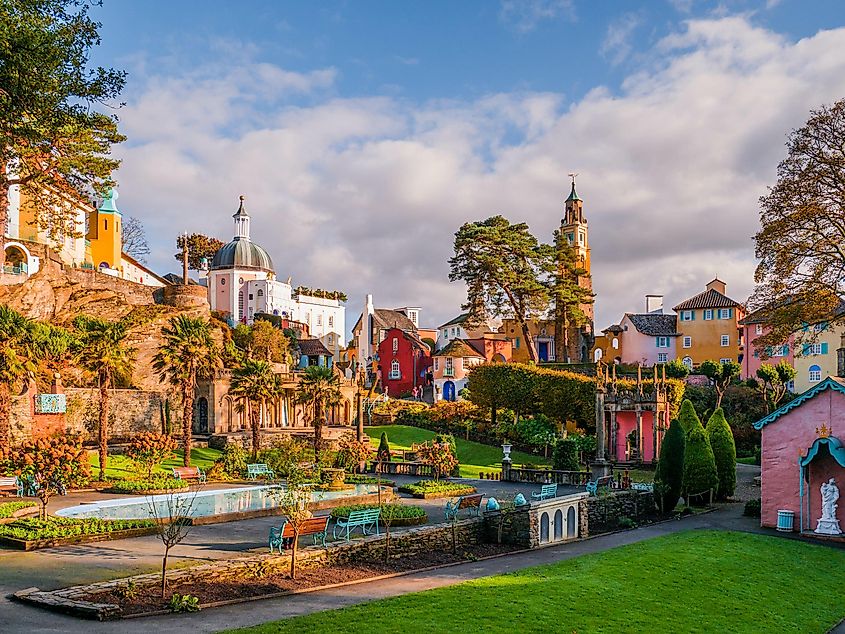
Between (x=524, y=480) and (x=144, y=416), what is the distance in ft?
85.0

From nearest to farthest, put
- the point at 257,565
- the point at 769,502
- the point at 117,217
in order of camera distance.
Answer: the point at 257,565
the point at 769,502
the point at 117,217

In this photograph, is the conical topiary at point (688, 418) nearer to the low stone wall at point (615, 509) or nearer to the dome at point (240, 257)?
the low stone wall at point (615, 509)

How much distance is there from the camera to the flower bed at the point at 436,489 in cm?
3192

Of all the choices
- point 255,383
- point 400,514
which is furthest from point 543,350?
point 400,514

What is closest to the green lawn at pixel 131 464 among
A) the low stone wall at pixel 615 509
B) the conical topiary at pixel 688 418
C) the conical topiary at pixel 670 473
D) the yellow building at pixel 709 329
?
the low stone wall at pixel 615 509

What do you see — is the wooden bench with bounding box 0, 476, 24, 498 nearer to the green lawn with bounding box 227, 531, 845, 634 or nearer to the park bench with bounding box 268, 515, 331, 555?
the park bench with bounding box 268, 515, 331, 555

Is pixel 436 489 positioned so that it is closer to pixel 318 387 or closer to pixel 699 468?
pixel 699 468

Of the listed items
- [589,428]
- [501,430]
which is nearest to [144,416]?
[501,430]

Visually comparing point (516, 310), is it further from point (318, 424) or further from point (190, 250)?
point (190, 250)

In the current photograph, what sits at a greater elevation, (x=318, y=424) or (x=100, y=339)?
(x=100, y=339)

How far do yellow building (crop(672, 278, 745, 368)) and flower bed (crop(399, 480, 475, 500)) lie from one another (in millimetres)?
44550

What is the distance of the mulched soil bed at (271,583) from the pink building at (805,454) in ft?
39.2

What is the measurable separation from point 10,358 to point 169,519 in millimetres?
17355

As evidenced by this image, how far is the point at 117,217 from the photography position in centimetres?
7419
